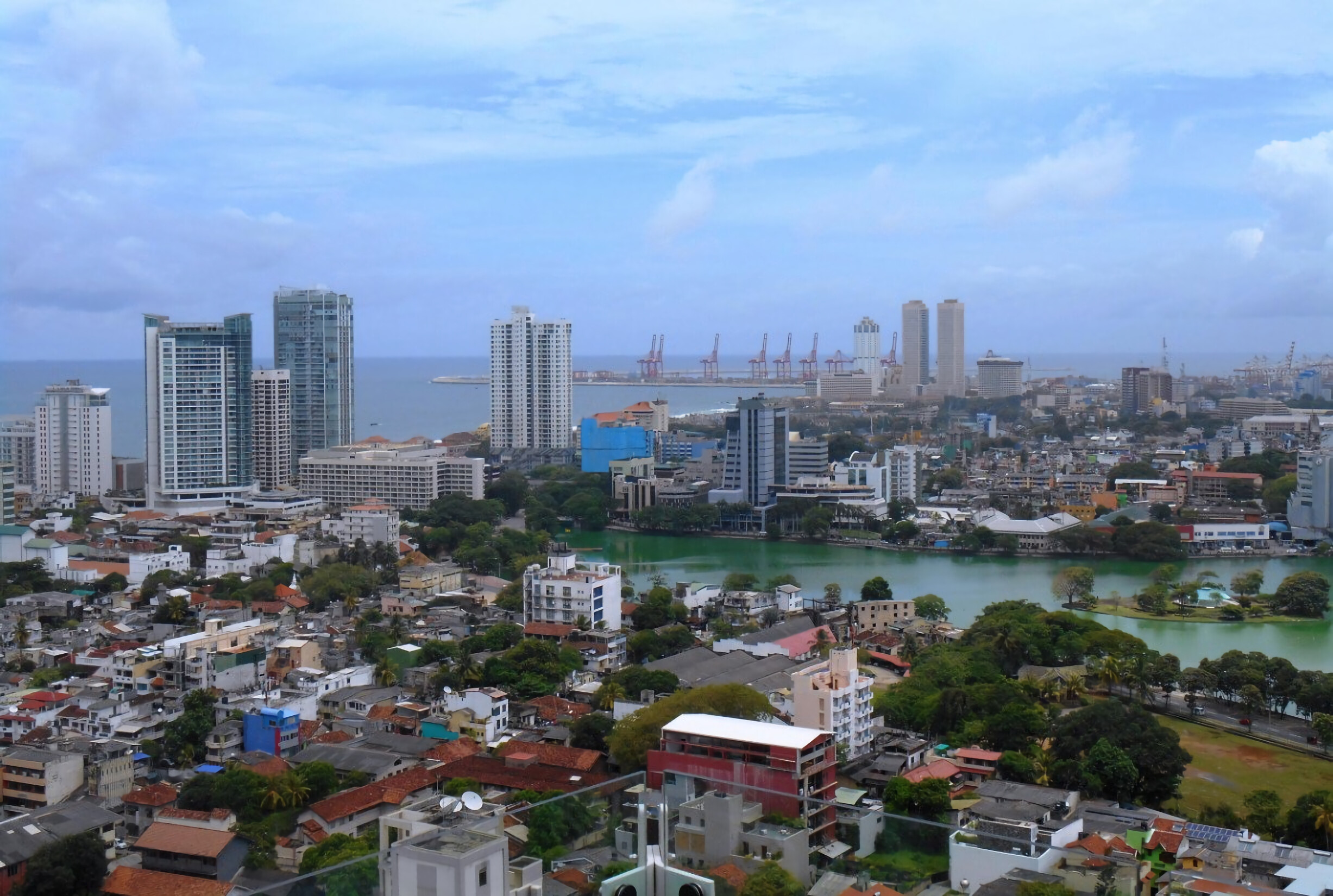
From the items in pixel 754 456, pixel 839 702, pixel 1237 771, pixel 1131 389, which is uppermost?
pixel 1131 389

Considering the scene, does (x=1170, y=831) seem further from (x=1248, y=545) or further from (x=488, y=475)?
(x=488, y=475)

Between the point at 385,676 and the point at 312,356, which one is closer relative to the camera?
the point at 385,676

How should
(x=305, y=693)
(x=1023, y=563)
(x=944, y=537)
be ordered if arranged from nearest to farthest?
(x=305, y=693)
(x=1023, y=563)
(x=944, y=537)

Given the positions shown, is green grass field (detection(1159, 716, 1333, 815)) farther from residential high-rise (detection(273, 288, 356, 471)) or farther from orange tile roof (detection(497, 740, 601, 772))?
residential high-rise (detection(273, 288, 356, 471))

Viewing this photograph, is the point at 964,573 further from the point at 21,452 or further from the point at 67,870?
the point at 21,452

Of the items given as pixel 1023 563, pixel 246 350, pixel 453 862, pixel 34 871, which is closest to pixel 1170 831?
pixel 453 862

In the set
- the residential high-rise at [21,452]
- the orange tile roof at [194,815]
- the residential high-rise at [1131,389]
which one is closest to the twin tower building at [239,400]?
the residential high-rise at [21,452]

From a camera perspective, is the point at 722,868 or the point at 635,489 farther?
the point at 635,489

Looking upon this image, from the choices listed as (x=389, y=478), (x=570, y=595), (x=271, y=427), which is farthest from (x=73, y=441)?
(x=570, y=595)
